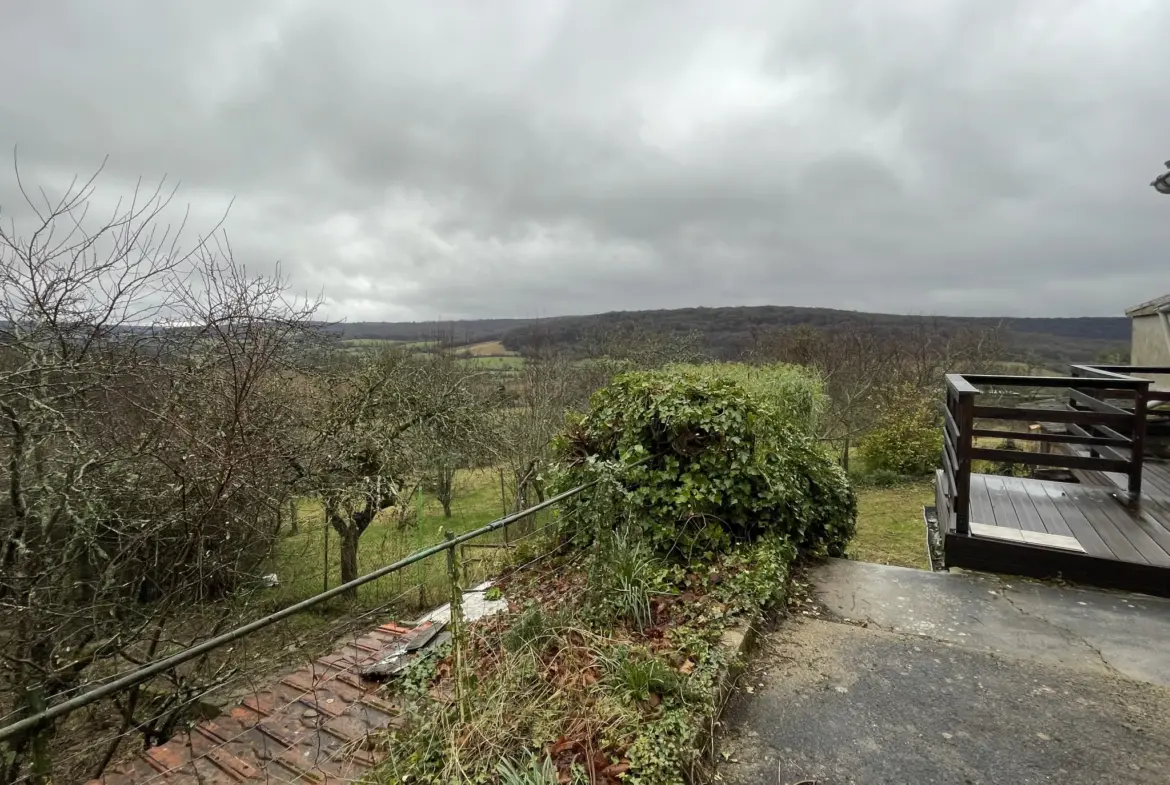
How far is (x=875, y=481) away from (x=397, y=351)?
12.5 m

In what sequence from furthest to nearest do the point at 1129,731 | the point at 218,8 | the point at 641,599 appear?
the point at 218,8 < the point at 641,599 < the point at 1129,731

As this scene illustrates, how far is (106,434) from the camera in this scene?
5.02m

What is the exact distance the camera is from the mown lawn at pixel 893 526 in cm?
766

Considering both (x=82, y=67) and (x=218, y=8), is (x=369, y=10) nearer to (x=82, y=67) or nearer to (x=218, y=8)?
(x=218, y=8)

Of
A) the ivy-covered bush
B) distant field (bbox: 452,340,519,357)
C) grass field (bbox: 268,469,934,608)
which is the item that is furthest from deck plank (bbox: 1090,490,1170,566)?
distant field (bbox: 452,340,519,357)

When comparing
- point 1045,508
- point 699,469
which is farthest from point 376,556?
point 1045,508

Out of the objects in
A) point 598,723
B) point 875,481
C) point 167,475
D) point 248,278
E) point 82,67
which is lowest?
point 875,481

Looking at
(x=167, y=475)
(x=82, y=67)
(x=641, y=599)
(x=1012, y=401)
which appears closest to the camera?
(x=641, y=599)

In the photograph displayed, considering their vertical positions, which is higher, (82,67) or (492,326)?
(82,67)

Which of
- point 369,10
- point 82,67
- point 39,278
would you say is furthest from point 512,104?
point 39,278

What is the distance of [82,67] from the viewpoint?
6543 mm

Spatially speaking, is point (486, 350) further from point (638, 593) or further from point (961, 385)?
point (638, 593)

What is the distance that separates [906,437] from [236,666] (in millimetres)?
15201

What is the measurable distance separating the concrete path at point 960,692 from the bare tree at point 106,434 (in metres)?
3.83
